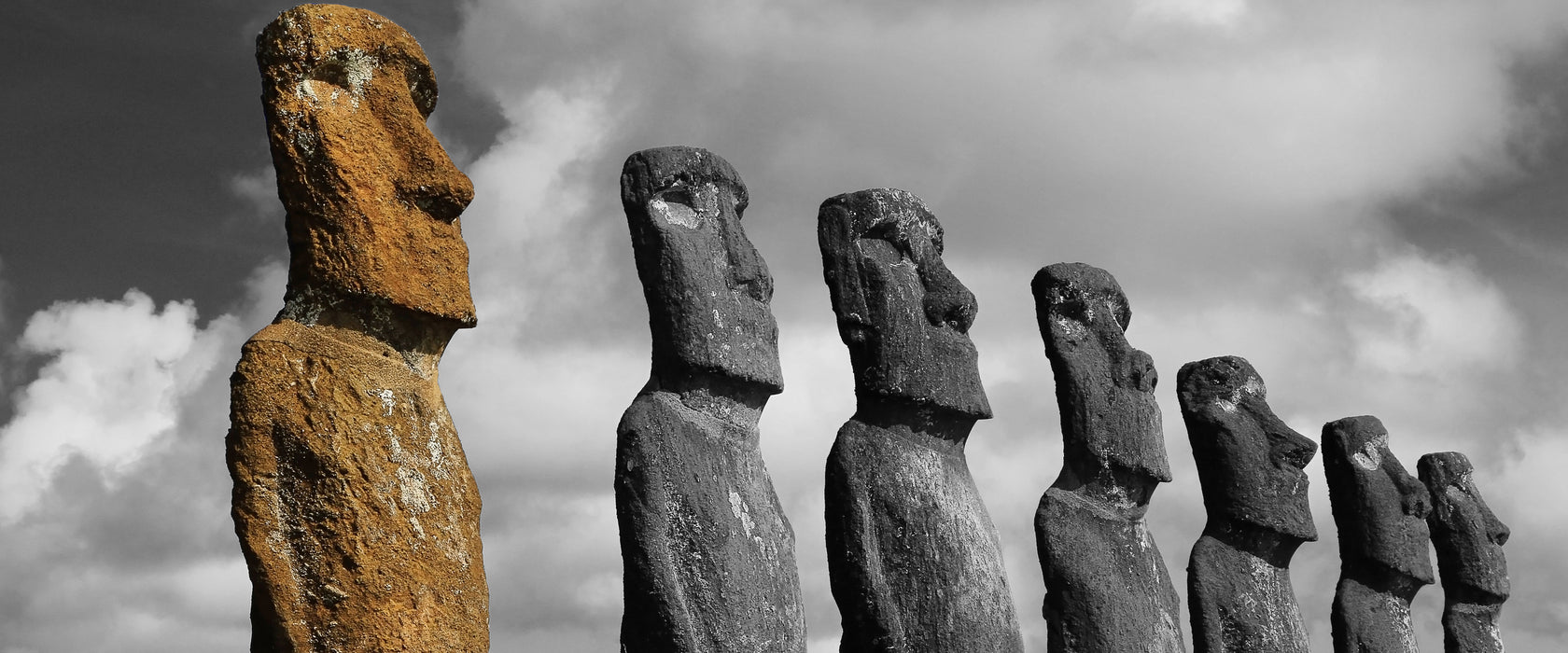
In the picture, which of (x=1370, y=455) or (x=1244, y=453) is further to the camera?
(x=1370, y=455)

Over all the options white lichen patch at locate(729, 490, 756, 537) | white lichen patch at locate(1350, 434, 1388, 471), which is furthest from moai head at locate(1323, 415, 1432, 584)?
white lichen patch at locate(729, 490, 756, 537)

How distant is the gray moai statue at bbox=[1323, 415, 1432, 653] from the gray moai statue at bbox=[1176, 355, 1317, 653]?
1159 millimetres

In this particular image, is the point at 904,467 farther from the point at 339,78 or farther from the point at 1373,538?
the point at 1373,538

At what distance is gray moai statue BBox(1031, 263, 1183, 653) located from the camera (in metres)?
9.12

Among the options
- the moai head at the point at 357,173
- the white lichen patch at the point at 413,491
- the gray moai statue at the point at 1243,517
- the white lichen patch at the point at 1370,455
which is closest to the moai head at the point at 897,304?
the moai head at the point at 357,173

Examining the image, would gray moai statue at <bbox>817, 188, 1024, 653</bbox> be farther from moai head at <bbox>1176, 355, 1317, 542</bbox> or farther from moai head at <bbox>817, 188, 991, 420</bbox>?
moai head at <bbox>1176, 355, 1317, 542</bbox>

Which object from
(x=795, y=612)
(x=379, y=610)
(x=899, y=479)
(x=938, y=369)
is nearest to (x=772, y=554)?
(x=795, y=612)

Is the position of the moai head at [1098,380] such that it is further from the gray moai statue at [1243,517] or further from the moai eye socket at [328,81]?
the moai eye socket at [328,81]

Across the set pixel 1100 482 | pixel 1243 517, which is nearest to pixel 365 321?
pixel 1100 482

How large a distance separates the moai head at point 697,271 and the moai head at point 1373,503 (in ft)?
20.8

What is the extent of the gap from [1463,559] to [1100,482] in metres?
6.17

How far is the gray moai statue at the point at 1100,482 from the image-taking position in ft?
29.9

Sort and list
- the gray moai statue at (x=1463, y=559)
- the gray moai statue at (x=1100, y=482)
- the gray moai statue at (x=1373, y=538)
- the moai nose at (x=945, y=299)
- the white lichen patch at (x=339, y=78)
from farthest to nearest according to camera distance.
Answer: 1. the gray moai statue at (x=1463, y=559)
2. the gray moai statue at (x=1373, y=538)
3. the gray moai statue at (x=1100, y=482)
4. the moai nose at (x=945, y=299)
5. the white lichen patch at (x=339, y=78)

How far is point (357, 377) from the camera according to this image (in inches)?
236
